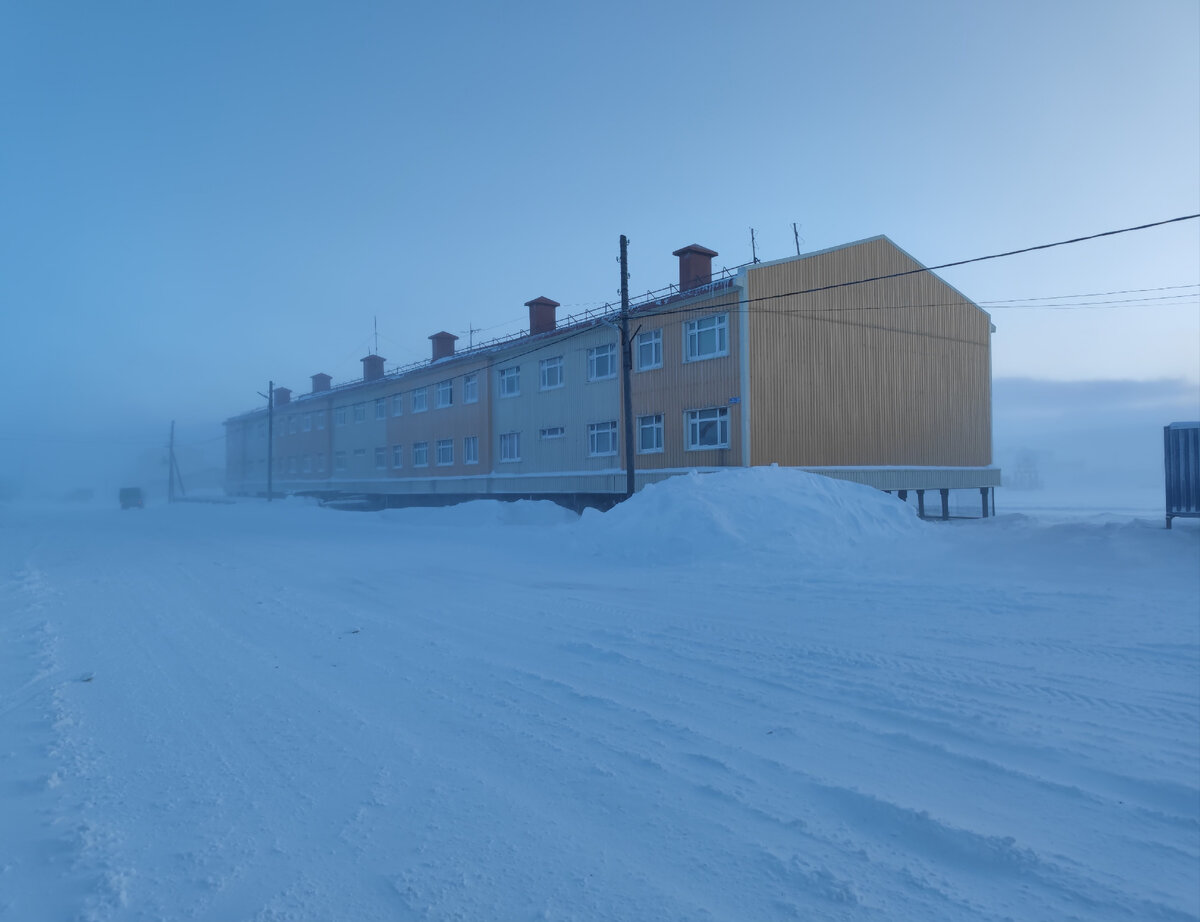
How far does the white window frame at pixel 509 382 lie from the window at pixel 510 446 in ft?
5.70

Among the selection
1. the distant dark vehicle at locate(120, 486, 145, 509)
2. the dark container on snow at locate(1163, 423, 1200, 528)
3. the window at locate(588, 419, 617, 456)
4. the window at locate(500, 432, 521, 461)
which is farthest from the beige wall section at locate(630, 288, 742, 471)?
the distant dark vehicle at locate(120, 486, 145, 509)

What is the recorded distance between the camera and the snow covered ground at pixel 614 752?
3.69 meters

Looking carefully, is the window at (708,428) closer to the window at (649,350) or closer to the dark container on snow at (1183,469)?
the window at (649,350)

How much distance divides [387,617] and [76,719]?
423cm

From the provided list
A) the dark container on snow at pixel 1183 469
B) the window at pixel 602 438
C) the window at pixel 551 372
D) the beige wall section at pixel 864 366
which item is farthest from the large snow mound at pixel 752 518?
the window at pixel 551 372

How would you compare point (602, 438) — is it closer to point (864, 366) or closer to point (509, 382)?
point (509, 382)

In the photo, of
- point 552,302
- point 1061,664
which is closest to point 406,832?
point 1061,664

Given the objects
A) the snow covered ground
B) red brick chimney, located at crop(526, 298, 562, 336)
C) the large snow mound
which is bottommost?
the snow covered ground

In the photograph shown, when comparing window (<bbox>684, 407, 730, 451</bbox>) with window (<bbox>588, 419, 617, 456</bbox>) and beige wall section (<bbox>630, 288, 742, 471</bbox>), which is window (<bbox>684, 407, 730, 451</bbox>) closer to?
beige wall section (<bbox>630, 288, 742, 471</bbox>)

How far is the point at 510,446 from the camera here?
35.2 meters

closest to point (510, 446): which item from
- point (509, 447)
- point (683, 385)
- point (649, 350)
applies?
point (509, 447)

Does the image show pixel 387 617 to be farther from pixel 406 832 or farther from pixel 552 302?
pixel 552 302

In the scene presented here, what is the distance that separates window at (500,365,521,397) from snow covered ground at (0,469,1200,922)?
23403 millimetres

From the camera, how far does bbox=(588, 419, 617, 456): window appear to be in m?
29.3
